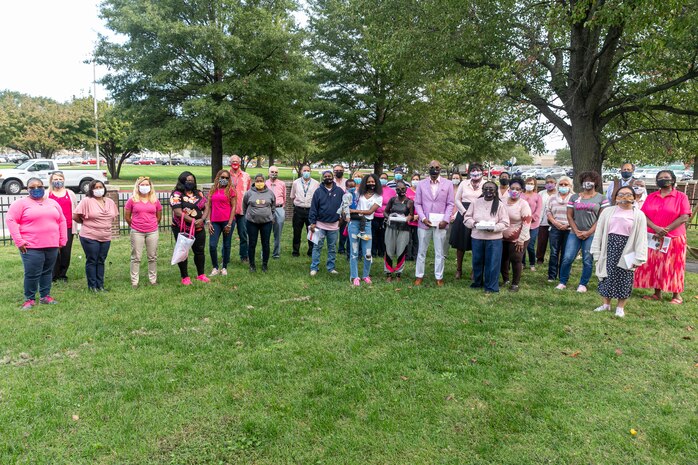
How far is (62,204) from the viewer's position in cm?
701

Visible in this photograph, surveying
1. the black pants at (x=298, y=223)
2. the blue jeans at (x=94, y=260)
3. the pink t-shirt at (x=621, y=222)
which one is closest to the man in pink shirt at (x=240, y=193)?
the black pants at (x=298, y=223)

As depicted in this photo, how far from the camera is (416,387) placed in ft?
13.2

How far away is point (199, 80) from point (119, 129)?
16897 mm

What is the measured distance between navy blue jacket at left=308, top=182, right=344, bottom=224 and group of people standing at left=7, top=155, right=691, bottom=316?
2cm

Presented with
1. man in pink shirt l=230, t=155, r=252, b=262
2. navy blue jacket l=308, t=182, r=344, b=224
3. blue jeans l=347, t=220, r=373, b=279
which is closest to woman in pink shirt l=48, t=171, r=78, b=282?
man in pink shirt l=230, t=155, r=252, b=262

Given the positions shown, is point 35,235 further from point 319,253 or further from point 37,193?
point 319,253

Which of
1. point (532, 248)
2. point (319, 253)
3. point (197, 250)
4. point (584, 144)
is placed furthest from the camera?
point (584, 144)

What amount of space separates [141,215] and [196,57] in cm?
1448

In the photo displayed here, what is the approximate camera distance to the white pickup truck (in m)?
22.3

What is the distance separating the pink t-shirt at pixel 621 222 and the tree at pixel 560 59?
543 centimetres

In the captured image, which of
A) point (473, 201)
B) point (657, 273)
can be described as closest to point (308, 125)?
point (473, 201)

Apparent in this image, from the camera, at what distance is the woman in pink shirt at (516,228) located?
707 cm

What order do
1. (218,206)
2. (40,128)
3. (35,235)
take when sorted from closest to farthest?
1. (35,235)
2. (218,206)
3. (40,128)

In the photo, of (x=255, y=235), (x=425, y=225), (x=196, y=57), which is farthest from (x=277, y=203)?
(x=196, y=57)
